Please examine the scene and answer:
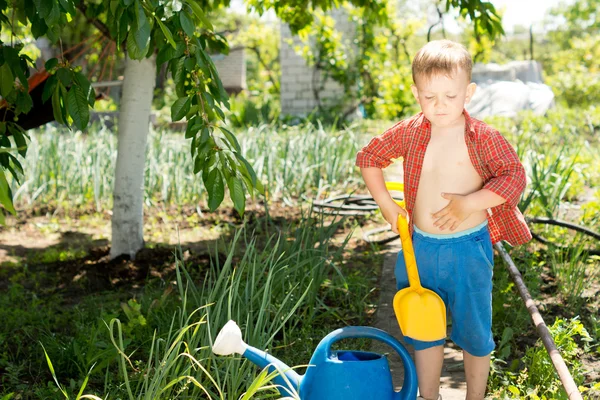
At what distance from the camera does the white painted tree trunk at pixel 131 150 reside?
13.0 feet

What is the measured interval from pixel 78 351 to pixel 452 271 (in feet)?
4.06

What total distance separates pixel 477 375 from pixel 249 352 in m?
0.74

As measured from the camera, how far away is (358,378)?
170 cm

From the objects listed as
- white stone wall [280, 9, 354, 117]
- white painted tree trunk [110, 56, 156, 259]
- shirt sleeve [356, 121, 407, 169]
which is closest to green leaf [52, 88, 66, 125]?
shirt sleeve [356, 121, 407, 169]

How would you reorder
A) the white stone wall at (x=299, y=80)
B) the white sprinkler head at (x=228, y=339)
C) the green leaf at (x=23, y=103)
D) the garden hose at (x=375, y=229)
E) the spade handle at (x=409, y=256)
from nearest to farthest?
the white sprinkler head at (x=228, y=339)
the spade handle at (x=409, y=256)
the green leaf at (x=23, y=103)
the garden hose at (x=375, y=229)
the white stone wall at (x=299, y=80)

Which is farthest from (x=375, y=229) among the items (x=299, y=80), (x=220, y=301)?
(x=299, y=80)

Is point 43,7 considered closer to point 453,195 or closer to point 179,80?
point 179,80

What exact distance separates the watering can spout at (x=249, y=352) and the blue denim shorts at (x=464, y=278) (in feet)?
1.41

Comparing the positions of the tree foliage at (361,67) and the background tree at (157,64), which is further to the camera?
the tree foliage at (361,67)

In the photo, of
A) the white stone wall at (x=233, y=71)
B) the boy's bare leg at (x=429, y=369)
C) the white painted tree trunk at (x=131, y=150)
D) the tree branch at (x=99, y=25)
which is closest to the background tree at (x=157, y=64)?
the boy's bare leg at (x=429, y=369)

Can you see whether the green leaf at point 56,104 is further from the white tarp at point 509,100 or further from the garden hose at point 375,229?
the white tarp at point 509,100

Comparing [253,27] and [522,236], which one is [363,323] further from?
[253,27]

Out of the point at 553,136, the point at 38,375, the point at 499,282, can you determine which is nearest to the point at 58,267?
the point at 38,375

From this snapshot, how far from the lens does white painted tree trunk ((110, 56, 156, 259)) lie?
13.0 feet
